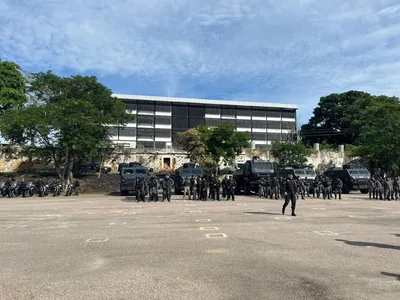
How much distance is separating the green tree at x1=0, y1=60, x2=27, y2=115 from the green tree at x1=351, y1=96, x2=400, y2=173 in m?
37.1

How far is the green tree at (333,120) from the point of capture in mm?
72688

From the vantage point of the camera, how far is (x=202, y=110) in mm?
82000

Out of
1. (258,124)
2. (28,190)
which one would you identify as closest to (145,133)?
(258,124)

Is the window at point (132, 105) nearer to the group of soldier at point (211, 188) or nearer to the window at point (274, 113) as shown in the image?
the window at point (274, 113)

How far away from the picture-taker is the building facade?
7719cm

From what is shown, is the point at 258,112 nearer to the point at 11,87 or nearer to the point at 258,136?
the point at 258,136

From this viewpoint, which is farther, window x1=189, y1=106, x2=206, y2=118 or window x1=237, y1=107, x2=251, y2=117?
window x1=237, y1=107, x2=251, y2=117

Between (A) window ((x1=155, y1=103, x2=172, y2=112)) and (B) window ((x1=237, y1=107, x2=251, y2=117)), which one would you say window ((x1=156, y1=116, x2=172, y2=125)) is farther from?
(B) window ((x1=237, y1=107, x2=251, y2=117))

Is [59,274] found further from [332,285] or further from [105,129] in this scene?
[105,129]

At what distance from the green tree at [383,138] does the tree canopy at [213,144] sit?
14.3 meters

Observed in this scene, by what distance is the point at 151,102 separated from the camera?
79250 millimetres

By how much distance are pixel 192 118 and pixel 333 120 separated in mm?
28350

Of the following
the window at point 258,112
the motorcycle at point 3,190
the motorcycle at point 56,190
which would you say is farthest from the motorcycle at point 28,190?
the window at point 258,112

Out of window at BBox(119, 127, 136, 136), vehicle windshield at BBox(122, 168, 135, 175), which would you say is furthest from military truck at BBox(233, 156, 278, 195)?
window at BBox(119, 127, 136, 136)
